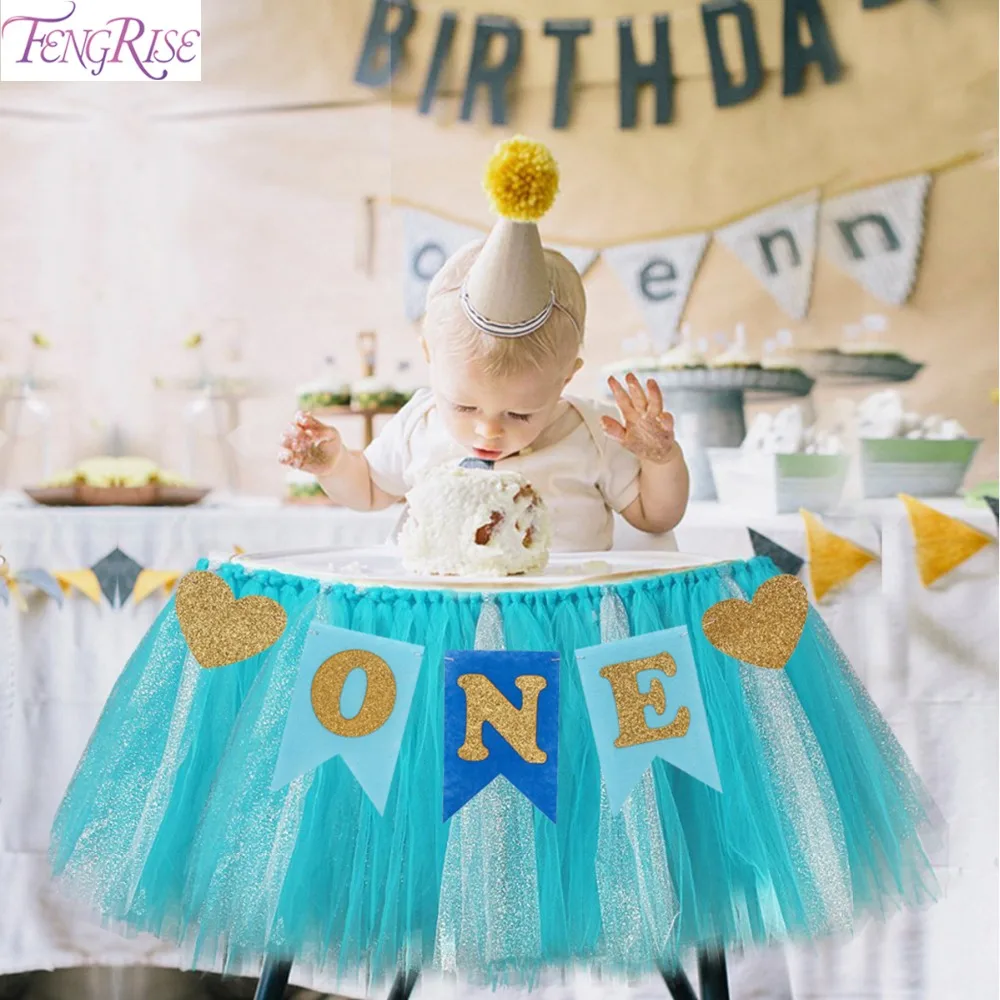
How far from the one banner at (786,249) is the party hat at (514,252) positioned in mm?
1565

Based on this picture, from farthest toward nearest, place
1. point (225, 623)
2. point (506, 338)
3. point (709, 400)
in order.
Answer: point (709, 400)
point (506, 338)
point (225, 623)

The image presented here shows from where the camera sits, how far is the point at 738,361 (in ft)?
7.77

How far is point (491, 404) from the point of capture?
1.25m

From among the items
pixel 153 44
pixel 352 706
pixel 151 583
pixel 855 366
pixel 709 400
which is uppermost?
pixel 153 44

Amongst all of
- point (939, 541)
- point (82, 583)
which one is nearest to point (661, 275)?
point (939, 541)

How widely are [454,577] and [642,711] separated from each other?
21cm

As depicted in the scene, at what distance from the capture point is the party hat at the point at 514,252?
45.0 inches

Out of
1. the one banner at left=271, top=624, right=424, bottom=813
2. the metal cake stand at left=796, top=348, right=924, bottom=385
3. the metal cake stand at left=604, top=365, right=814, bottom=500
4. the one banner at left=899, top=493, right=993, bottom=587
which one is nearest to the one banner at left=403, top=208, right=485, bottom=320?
the metal cake stand at left=604, top=365, right=814, bottom=500

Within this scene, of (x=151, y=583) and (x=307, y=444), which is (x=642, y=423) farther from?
(x=151, y=583)

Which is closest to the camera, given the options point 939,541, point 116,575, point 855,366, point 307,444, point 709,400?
point 307,444

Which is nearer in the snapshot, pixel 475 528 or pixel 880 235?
pixel 475 528

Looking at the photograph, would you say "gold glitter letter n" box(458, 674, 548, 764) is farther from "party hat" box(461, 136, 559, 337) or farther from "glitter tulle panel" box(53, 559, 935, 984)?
"party hat" box(461, 136, 559, 337)

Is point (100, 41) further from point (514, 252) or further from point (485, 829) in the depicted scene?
point (485, 829)

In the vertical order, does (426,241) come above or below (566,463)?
above
